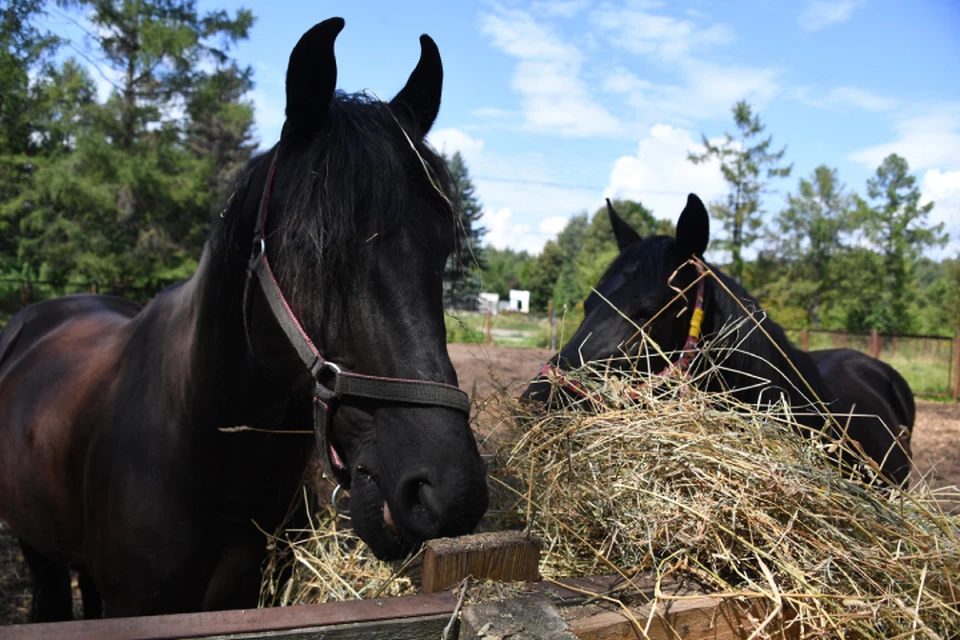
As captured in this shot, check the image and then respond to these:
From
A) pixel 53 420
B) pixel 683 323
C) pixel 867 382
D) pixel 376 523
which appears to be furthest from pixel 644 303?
pixel 867 382

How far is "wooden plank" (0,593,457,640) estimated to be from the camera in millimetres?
894

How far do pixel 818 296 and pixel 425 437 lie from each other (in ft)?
125

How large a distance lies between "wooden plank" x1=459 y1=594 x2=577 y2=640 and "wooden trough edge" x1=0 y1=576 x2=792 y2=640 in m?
0.04

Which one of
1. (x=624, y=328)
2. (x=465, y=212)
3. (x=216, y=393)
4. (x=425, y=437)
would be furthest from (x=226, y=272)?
(x=624, y=328)

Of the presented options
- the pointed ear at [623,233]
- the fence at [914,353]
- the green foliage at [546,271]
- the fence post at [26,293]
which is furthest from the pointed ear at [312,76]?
the green foliage at [546,271]

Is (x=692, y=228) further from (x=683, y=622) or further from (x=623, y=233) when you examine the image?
(x=683, y=622)

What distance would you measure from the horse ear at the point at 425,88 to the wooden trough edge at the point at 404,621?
127cm

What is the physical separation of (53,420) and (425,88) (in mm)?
1874

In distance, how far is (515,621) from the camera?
3.46 feet

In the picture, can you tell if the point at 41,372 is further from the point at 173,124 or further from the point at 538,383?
the point at 173,124

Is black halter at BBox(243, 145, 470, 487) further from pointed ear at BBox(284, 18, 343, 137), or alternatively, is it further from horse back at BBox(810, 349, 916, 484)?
horse back at BBox(810, 349, 916, 484)

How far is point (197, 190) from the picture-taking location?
1859 cm

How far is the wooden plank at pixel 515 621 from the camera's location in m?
1.02

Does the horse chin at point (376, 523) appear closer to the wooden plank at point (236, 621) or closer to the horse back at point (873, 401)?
the wooden plank at point (236, 621)
